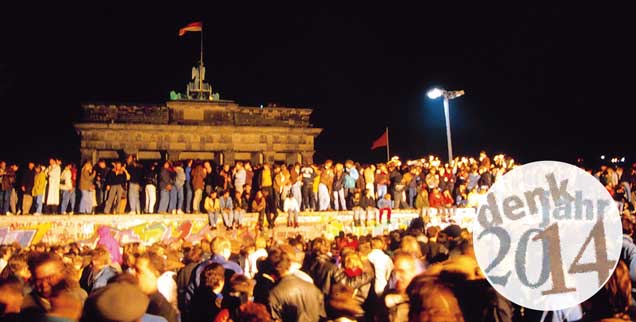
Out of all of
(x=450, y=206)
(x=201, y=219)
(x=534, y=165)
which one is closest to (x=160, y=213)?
(x=201, y=219)

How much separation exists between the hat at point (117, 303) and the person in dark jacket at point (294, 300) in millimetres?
2278

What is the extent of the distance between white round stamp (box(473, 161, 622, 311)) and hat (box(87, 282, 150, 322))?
3163 mm

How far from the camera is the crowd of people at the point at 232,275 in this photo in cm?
416

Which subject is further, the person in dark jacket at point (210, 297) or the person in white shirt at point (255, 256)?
the person in white shirt at point (255, 256)

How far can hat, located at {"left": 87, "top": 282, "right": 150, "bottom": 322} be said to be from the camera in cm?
349

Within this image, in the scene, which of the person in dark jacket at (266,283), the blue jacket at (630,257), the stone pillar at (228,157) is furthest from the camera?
the stone pillar at (228,157)

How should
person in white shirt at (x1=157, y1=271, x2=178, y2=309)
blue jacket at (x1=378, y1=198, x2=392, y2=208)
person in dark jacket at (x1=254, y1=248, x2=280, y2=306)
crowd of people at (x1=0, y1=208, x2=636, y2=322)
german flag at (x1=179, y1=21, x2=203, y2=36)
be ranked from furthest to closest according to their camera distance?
german flag at (x1=179, y1=21, x2=203, y2=36) → blue jacket at (x1=378, y1=198, x2=392, y2=208) → person in white shirt at (x1=157, y1=271, x2=178, y2=309) → person in dark jacket at (x1=254, y1=248, x2=280, y2=306) → crowd of people at (x1=0, y1=208, x2=636, y2=322)

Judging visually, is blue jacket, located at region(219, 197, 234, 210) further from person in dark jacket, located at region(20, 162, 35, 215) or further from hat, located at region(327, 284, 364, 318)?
hat, located at region(327, 284, 364, 318)

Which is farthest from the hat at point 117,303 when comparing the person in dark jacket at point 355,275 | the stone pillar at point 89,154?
the stone pillar at point 89,154

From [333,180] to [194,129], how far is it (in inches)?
725

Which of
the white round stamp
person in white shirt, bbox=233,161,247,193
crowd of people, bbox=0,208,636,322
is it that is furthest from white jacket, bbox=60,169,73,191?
the white round stamp

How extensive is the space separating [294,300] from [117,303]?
2513 mm

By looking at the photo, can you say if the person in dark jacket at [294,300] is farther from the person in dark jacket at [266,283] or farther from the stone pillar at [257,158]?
the stone pillar at [257,158]

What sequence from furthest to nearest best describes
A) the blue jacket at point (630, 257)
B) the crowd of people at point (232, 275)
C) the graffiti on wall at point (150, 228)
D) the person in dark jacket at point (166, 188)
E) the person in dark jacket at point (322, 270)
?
the person in dark jacket at point (166, 188)
the graffiti on wall at point (150, 228)
the person in dark jacket at point (322, 270)
the blue jacket at point (630, 257)
the crowd of people at point (232, 275)
